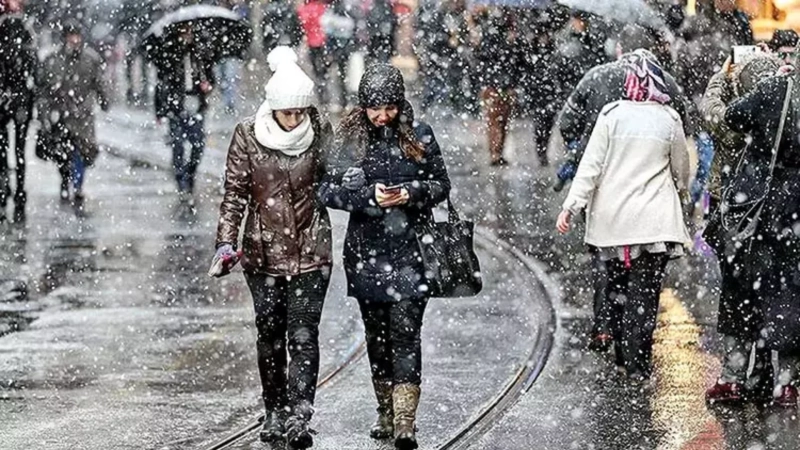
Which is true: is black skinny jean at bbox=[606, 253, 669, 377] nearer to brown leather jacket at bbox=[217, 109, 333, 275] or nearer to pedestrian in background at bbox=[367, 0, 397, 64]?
brown leather jacket at bbox=[217, 109, 333, 275]

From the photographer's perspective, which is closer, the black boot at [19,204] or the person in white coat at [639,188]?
the person in white coat at [639,188]

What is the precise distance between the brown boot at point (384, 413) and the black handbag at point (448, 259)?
0.53m

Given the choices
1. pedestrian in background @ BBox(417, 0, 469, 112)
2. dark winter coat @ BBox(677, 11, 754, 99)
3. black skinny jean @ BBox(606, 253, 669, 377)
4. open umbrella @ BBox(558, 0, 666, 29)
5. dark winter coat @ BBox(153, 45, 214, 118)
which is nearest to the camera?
black skinny jean @ BBox(606, 253, 669, 377)

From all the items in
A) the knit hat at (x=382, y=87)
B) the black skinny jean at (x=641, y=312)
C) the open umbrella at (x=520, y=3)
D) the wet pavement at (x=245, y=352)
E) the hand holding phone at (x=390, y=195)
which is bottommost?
the wet pavement at (x=245, y=352)

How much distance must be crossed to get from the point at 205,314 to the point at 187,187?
614 centimetres

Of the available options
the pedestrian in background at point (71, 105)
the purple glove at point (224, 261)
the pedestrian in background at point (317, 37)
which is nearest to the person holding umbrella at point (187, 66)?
the pedestrian in background at point (71, 105)

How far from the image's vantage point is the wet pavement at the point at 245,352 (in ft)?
29.2

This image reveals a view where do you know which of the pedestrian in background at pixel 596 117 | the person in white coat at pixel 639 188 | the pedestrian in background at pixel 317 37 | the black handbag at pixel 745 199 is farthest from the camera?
the pedestrian in background at pixel 317 37

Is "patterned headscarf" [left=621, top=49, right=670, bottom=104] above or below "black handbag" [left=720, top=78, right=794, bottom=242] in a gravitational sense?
above

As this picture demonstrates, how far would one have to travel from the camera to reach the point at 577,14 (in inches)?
744

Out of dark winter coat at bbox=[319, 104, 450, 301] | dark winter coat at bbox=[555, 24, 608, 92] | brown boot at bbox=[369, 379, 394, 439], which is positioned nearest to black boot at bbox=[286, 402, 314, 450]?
brown boot at bbox=[369, 379, 394, 439]

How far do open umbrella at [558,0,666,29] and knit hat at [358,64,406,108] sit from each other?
845 centimetres

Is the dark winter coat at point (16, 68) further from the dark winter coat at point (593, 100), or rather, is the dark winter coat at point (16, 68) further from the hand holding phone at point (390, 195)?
the hand holding phone at point (390, 195)

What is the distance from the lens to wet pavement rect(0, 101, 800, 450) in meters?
8.89
